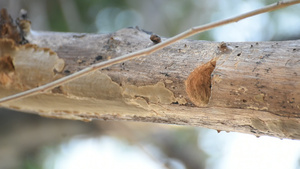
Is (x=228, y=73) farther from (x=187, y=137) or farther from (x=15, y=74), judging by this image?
(x=187, y=137)

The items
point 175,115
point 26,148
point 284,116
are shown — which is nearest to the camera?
point 284,116

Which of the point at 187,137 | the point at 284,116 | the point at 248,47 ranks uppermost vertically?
the point at 187,137

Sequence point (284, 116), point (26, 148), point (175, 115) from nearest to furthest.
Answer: point (284, 116) → point (175, 115) → point (26, 148)

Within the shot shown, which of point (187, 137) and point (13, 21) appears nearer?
point (13, 21)

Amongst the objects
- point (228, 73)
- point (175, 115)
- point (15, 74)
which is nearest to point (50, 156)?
point (15, 74)
